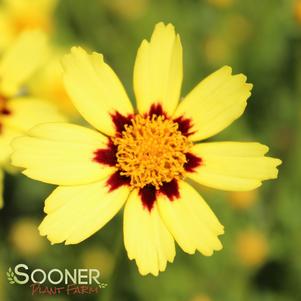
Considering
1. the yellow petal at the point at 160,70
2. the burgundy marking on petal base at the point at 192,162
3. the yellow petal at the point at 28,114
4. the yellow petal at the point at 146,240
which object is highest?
the yellow petal at the point at 28,114

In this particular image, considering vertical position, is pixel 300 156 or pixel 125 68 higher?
pixel 125 68

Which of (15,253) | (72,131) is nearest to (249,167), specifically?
(72,131)

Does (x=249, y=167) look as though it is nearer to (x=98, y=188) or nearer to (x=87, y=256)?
(x=98, y=188)

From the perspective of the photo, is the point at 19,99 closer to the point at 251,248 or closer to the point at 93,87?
→ the point at 93,87

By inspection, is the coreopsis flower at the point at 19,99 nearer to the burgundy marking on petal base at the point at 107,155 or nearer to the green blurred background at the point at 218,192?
the burgundy marking on petal base at the point at 107,155

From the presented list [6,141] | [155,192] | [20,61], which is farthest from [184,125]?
[20,61]
